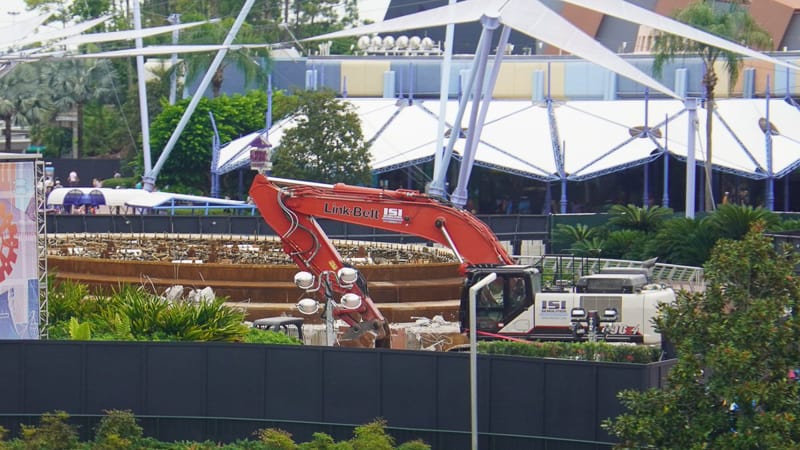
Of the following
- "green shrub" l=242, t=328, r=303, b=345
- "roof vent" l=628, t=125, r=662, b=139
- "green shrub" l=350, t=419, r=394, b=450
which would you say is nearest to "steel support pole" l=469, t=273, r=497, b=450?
"green shrub" l=350, t=419, r=394, b=450

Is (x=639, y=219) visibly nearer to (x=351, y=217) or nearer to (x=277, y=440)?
(x=351, y=217)

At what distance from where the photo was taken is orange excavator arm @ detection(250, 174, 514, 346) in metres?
29.9

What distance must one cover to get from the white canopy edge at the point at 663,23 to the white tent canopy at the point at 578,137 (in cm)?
2530

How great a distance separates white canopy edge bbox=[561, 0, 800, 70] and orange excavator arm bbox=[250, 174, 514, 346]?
767 centimetres

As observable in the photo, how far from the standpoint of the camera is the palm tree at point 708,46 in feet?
197

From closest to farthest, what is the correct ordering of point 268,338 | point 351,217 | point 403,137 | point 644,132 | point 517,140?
point 268,338, point 351,217, point 644,132, point 517,140, point 403,137

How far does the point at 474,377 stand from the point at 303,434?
405 centimetres

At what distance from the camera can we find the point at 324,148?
62500mm

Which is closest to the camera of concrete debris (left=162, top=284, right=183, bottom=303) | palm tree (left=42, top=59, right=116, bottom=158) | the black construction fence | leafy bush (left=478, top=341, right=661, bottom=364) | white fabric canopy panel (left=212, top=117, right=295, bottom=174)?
the black construction fence

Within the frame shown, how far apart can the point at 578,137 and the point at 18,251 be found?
143ft

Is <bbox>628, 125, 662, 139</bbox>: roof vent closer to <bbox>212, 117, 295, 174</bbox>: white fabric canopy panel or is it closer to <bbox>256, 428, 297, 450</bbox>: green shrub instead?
<bbox>212, 117, 295, 174</bbox>: white fabric canopy panel

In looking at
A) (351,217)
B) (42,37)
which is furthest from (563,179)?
(351,217)

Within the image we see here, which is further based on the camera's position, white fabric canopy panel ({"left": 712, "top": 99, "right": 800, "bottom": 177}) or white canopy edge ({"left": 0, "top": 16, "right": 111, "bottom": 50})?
white fabric canopy panel ({"left": 712, "top": 99, "right": 800, "bottom": 177})

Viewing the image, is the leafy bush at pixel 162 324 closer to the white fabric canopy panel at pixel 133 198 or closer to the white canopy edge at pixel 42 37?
the white canopy edge at pixel 42 37
